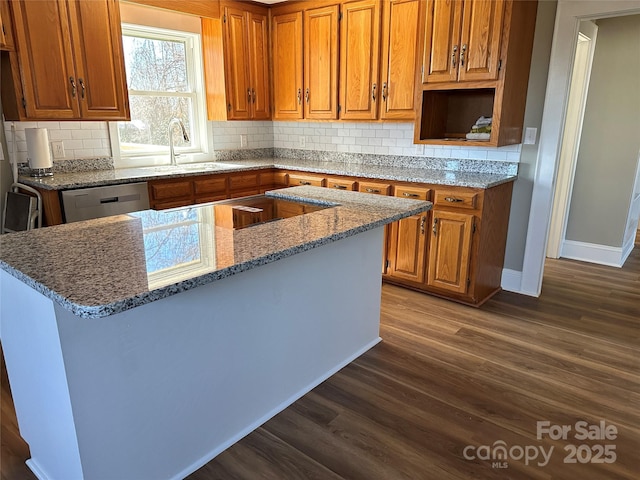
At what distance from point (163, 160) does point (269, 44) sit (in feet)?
5.16

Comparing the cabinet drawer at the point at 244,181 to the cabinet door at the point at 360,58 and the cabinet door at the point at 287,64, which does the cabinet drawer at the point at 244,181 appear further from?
the cabinet door at the point at 360,58

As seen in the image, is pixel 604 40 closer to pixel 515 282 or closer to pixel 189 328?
pixel 515 282

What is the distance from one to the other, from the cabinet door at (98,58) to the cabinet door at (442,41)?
2.32 meters

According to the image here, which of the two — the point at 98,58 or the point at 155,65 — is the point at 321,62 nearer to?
the point at 155,65

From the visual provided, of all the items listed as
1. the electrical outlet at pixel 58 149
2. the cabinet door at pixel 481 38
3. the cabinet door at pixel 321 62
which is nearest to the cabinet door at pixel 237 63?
the cabinet door at pixel 321 62

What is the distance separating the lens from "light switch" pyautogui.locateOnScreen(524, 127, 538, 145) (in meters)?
3.31

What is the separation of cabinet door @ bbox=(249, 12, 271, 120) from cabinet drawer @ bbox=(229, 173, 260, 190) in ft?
2.34

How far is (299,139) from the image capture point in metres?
4.80

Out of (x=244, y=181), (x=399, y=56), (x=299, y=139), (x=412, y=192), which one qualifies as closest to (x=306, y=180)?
(x=244, y=181)

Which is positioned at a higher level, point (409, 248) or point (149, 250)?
point (149, 250)

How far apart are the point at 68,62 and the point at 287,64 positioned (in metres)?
1.96

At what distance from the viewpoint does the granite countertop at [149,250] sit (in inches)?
45.6

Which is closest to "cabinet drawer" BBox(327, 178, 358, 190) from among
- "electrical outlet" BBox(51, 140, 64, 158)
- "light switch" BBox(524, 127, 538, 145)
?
"light switch" BBox(524, 127, 538, 145)

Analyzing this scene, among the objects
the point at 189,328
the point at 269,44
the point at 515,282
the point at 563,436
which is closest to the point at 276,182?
the point at 269,44
